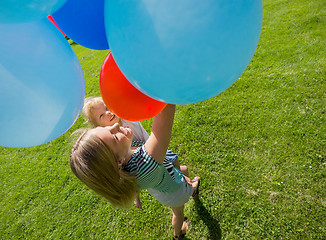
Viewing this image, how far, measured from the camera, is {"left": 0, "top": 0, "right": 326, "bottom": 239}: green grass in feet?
7.70

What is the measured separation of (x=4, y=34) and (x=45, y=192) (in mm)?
3249

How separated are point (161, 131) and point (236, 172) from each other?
1753 millimetres

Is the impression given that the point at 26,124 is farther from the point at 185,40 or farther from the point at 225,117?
the point at 225,117

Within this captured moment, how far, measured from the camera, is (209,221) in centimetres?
246

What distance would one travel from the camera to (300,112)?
313 cm

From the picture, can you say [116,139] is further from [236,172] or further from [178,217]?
[236,172]

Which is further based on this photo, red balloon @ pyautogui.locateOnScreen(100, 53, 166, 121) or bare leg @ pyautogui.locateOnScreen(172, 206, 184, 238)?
bare leg @ pyautogui.locateOnScreen(172, 206, 184, 238)

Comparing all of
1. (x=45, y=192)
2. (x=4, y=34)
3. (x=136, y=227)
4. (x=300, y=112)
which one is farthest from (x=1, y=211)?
(x=300, y=112)

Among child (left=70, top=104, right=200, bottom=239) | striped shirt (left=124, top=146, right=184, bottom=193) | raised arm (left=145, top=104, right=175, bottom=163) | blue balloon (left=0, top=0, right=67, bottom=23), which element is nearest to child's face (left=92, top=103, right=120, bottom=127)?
child (left=70, top=104, right=200, bottom=239)

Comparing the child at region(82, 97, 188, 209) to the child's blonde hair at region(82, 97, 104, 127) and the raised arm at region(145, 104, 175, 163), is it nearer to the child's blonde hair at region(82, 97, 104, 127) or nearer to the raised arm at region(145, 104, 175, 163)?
the child's blonde hair at region(82, 97, 104, 127)

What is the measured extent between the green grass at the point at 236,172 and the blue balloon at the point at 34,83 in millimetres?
2027

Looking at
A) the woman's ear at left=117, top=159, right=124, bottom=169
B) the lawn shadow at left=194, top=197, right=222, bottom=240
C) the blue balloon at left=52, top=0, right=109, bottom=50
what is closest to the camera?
the blue balloon at left=52, top=0, right=109, bottom=50

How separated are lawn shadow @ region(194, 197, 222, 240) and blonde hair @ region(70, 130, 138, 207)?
137cm

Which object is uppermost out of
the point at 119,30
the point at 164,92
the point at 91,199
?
the point at 119,30
